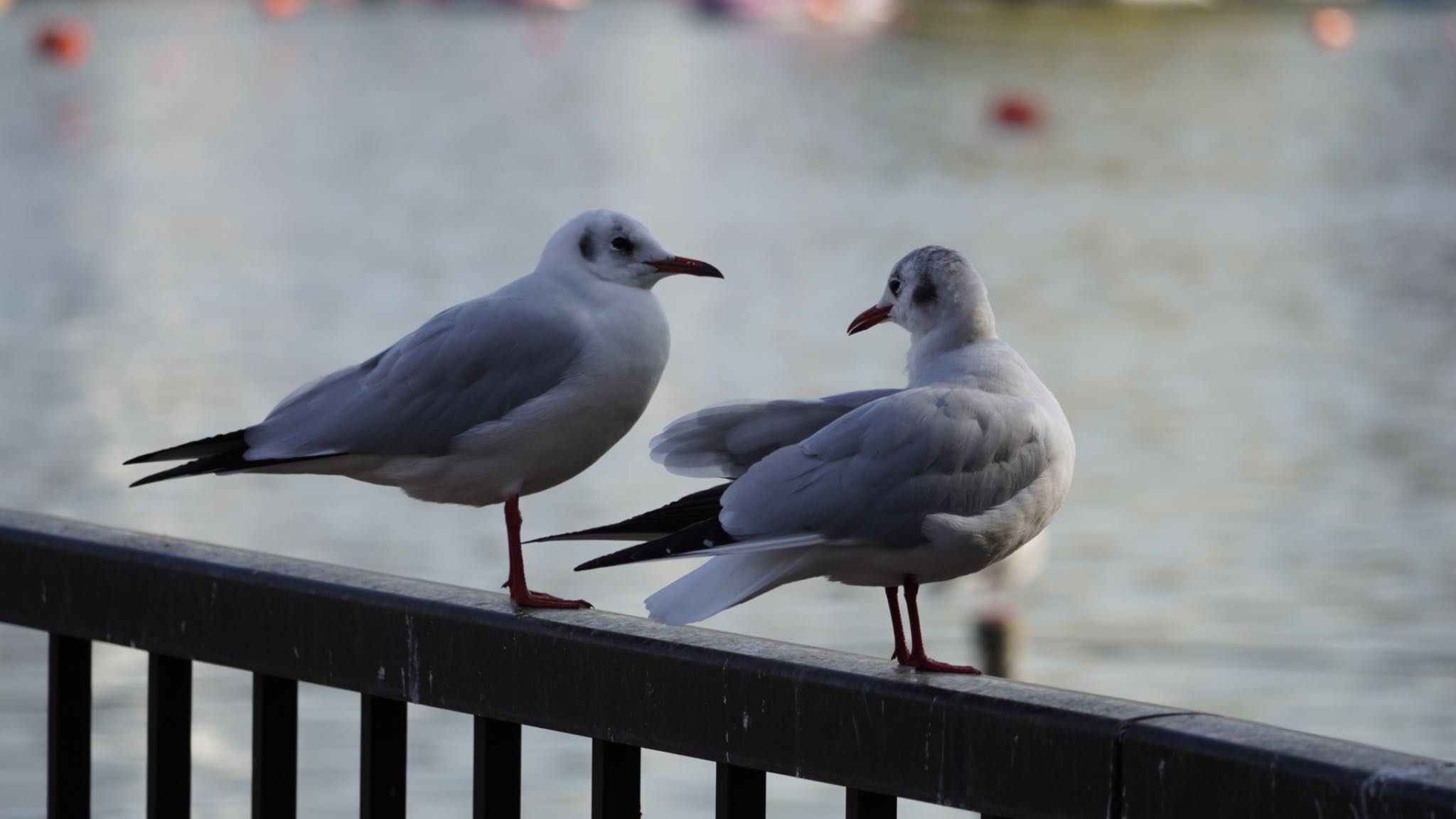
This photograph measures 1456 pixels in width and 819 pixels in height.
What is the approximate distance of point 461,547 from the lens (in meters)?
11.4

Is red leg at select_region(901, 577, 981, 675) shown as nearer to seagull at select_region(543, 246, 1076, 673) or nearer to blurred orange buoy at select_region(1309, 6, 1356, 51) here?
seagull at select_region(543, 246, 1076, 673)

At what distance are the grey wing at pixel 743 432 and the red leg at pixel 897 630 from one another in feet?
0.64

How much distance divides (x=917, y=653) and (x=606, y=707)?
13.2 inches

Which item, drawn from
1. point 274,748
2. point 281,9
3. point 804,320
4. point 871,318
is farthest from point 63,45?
point 274,748

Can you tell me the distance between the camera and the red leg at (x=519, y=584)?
2461 millimetres

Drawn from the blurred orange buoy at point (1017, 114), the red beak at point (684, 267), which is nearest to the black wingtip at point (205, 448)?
the red beak at point (684, 267)

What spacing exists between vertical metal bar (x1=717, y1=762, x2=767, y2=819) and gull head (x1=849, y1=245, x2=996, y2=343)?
64 centimetres

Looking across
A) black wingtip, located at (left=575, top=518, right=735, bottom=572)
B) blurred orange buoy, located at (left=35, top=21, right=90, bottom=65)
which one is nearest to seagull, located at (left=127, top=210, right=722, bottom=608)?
black wingtip, located at (left=575, top=518, right=735, bottom=572)

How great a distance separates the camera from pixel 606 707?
7.16 ft

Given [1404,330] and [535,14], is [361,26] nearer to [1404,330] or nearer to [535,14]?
[535,14]

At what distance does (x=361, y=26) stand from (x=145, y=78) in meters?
26.8

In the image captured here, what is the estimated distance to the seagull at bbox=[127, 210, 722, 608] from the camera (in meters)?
2.76

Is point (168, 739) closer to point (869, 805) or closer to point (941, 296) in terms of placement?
point (869, 805)

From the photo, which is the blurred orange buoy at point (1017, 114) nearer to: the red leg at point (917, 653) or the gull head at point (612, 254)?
the gull head at point (612, 254)
